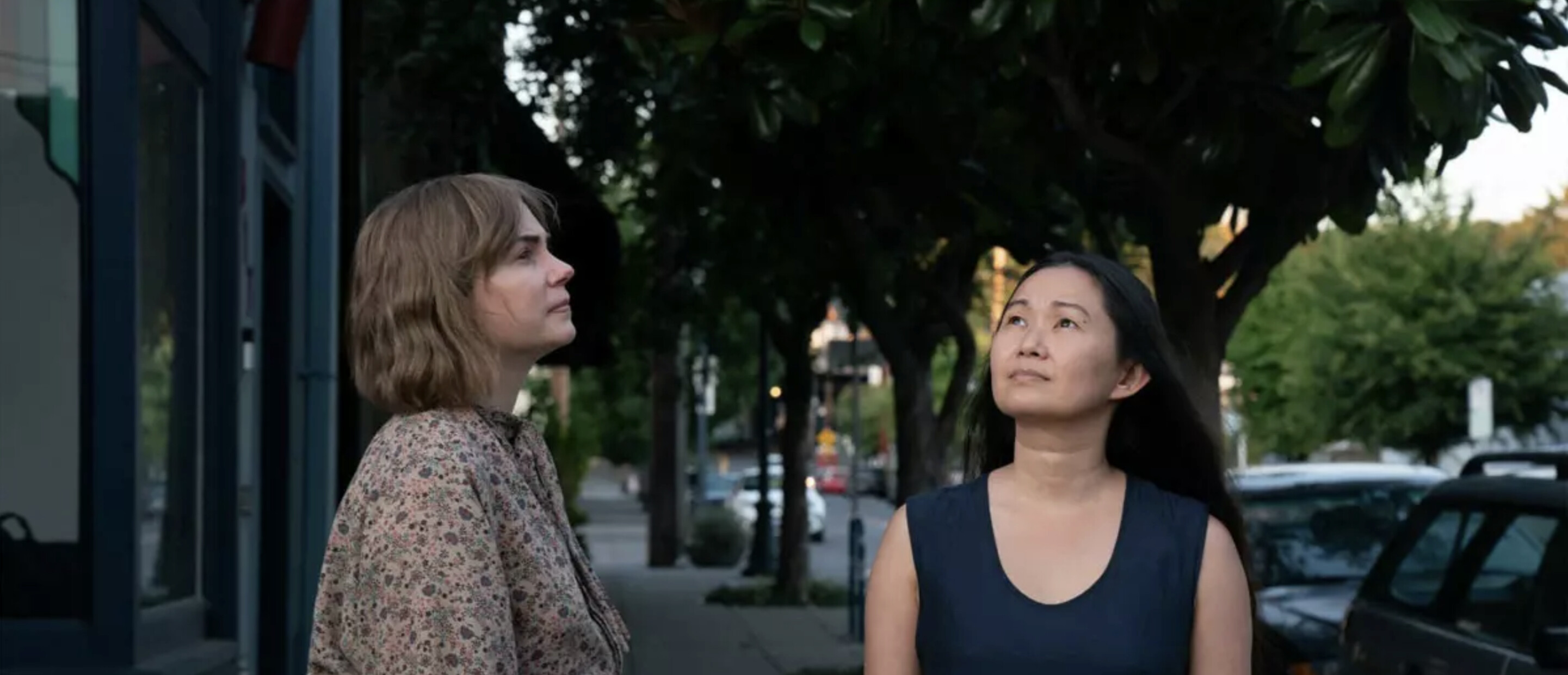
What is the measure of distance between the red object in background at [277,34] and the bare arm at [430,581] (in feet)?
21.4

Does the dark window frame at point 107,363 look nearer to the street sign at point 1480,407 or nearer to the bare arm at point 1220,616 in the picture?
the bare arm at point 1220,616

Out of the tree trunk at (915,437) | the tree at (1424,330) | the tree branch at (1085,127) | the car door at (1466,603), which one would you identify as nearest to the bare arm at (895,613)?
the car door at (1466,603)

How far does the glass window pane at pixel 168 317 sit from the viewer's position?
26.8ft

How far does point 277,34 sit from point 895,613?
6.24 metres

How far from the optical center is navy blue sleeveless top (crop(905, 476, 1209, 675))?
3553 millimetres

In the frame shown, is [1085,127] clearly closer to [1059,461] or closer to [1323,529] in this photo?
[1323,529]

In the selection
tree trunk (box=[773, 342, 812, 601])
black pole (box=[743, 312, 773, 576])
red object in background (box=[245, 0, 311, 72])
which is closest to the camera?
red object in background (box=[245, 0, 311, 72])

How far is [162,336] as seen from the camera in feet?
28.7

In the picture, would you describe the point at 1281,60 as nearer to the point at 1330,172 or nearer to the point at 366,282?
the point at 1330,172

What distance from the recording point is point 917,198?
1465 cm

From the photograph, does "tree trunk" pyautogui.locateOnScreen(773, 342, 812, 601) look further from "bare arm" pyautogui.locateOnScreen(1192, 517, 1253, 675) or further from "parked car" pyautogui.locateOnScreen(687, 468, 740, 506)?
"parked car" pyautogui.locateOnScreen(687, 468, 740, 506)

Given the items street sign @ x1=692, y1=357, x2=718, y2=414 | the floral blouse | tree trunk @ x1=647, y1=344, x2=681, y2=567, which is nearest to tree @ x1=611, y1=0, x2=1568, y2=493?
the floral blouse

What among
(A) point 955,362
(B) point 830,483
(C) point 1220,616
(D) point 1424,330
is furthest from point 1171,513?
(B) point 830,483

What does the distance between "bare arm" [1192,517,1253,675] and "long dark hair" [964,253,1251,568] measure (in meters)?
0.14
